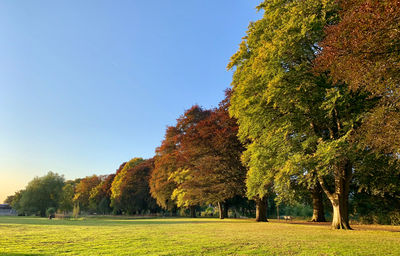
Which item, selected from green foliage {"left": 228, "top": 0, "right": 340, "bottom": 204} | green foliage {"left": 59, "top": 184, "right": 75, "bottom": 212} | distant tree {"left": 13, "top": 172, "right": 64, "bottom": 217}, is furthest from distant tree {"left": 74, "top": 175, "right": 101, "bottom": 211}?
green foliage {"left": 228, "top": 0, "right": 340, "bottom": 204}

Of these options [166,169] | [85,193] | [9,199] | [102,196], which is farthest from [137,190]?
[9,199]

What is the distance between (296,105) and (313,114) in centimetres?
156

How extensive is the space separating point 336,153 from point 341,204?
5238 mm

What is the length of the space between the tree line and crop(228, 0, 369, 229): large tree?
0.20 ft

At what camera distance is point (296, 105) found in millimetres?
16078

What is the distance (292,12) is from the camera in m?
15.9

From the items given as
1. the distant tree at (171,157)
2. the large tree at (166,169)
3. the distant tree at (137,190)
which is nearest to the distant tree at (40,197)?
the distant tree at (137,190)

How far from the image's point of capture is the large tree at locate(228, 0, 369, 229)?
1491 cm

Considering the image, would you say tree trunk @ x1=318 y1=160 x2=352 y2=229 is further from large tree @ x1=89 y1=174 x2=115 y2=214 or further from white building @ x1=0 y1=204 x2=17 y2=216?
white building @ x1=0 y1=204 x2=17 y2=216

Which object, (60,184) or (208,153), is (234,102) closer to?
(208,153)

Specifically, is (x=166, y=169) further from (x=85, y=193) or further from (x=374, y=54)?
(x=85, y=193)

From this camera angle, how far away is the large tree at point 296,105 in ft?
48.9

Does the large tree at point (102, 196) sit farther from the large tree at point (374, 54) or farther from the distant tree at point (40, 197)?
the large tree at point (374, 54)

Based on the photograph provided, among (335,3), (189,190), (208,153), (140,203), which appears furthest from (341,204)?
(140,203)
